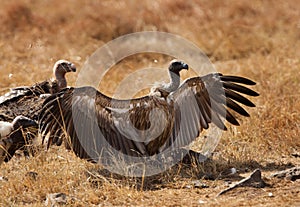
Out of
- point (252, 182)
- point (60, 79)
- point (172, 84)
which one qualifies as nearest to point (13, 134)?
point (60, 79)

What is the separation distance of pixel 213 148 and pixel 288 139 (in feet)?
2.54

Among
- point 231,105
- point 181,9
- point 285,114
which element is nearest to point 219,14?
point 181,9

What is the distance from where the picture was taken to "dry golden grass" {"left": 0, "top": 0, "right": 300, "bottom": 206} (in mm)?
5238

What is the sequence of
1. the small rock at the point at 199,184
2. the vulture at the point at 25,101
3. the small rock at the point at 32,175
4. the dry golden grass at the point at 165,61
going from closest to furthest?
1. the dry golden grass at the point at 165,61
2. the small rock at the point at 199,184
3. the small rock at the point at 32,175
4. the vulture at the point at 25,101

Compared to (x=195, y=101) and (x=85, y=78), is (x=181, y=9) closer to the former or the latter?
(x=85, y=78)

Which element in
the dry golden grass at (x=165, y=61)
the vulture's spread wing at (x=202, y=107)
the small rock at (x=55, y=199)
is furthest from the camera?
the vulture's spread wing at (x=202, y=107)

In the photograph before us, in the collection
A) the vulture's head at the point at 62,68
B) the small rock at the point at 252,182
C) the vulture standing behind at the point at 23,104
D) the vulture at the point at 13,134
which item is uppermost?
the vulture's head at the point at 62,68

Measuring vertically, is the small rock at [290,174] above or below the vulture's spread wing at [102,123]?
below

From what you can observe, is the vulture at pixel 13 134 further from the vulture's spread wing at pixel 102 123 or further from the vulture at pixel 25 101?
the vulture at pixel 25 101

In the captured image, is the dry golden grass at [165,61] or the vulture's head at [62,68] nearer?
the dry golden grass at [165,61]

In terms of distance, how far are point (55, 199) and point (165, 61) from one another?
6.16m

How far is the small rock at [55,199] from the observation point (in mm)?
4965

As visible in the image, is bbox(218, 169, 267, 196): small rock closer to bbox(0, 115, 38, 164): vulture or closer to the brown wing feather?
the brown wing feather

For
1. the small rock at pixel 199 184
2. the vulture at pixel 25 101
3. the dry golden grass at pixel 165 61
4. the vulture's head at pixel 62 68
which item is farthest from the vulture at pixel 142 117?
the vulture's head at pixel 62 68
